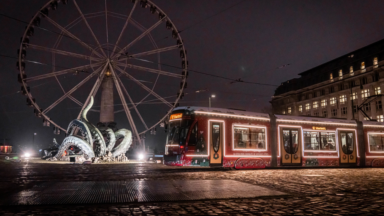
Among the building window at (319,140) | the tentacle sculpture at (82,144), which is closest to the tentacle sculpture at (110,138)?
the tentacle sculpture at (82,144)

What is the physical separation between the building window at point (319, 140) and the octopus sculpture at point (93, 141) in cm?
1846

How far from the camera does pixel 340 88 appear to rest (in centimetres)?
6575

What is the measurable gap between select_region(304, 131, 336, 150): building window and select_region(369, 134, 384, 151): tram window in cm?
417

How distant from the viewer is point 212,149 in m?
17.5

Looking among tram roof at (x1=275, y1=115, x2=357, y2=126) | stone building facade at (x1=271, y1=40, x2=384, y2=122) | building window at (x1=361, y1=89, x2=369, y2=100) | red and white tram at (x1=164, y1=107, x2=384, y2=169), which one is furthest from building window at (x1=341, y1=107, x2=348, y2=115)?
tram roof at (x1=275, y1=115, x2=357, y2=126)

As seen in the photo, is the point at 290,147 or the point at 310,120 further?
the point at 310,120

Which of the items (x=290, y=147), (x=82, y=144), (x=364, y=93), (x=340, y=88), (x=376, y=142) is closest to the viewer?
(x=290, y=147)

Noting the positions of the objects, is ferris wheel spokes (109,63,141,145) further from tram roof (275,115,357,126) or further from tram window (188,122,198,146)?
tram roof (275,115,357,126)

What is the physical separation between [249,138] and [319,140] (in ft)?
19.4

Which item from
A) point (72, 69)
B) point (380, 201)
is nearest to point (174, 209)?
point (380, 201)

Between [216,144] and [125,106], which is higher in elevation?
A: [125,106]

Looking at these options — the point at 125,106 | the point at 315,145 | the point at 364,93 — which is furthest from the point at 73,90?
the point at 364,93

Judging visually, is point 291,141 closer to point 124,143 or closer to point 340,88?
point 124,143

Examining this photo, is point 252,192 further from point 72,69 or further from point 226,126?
point 72,69
